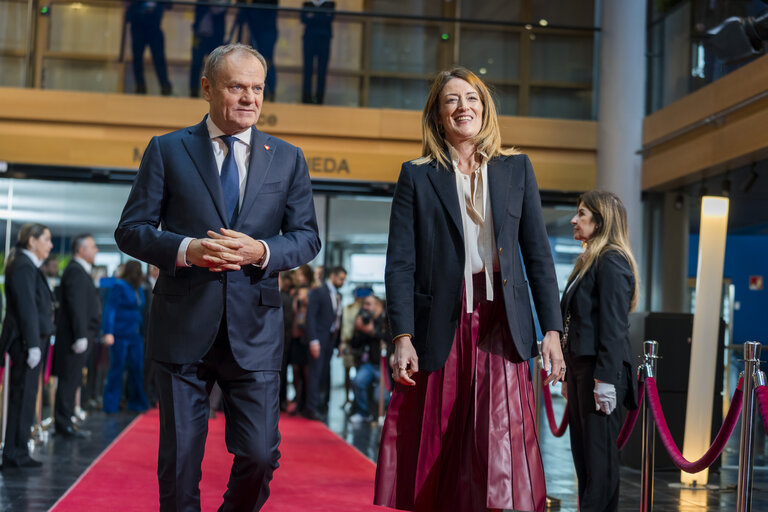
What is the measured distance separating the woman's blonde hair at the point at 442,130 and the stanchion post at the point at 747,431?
4.20 feet

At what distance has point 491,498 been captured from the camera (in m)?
2.78

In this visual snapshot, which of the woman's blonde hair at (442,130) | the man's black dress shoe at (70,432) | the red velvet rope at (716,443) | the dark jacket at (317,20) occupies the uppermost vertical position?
the dark jacket at (317,20)

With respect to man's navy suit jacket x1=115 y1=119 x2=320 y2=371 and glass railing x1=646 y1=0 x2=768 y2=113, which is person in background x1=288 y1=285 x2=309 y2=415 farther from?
man's navy suit jacket x1=115 y1=119 x2=320 y2=371

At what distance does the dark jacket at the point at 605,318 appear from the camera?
445 cm

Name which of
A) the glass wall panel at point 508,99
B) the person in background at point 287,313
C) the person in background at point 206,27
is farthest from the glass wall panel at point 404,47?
the person in background at point 287,313

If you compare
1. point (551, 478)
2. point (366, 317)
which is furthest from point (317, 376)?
point (551, 478)

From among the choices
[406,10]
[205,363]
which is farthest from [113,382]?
[205,363]

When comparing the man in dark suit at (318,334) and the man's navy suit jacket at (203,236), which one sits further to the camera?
the man in dark suit at (318,334)

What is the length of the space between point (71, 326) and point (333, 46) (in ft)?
17.7

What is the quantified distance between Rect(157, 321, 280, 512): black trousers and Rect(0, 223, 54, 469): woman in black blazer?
366cm

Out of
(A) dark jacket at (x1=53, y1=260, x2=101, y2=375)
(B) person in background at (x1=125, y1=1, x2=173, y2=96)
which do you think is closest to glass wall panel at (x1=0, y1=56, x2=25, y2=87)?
(B) person in background at (x1=125, y1=1, x2=173, y2=96)

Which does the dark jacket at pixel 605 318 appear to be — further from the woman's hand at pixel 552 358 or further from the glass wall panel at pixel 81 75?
the glass wall panel at pixel 81 75

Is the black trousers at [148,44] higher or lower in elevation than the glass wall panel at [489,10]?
lower

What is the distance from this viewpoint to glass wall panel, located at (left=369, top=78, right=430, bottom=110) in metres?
11.9
